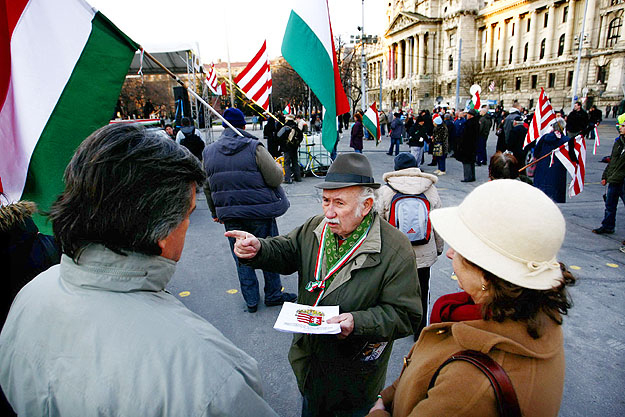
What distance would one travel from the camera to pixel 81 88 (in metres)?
2.39

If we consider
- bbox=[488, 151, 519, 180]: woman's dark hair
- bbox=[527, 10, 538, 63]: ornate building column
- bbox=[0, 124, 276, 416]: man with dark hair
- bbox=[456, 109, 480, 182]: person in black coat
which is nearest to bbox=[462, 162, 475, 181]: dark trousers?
bbox=[456, 109, 480, 182]: person in black coat

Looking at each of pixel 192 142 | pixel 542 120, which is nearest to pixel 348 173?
pixel 192 142

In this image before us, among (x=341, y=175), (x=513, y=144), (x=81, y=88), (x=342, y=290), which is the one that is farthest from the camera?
(x=513, y=144)

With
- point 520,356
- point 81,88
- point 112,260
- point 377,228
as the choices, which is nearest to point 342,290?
point 377,228

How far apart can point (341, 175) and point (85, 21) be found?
1.85 meters

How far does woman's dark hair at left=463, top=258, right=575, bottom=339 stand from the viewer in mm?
1199

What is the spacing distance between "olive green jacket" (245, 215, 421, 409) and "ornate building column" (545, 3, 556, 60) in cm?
6480

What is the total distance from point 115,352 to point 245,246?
1.32m

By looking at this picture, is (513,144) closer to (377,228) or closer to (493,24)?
(377,228)

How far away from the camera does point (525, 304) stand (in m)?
1.21

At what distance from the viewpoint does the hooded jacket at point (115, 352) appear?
2.90 ft

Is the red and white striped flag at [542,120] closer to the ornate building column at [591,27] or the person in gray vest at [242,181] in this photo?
the person in gray vest at [242,181]

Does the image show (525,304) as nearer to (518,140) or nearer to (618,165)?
(618,165)

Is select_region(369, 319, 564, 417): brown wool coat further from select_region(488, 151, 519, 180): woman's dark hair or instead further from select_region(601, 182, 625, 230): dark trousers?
select_region(601, 182, 625, 230): dark trousers
